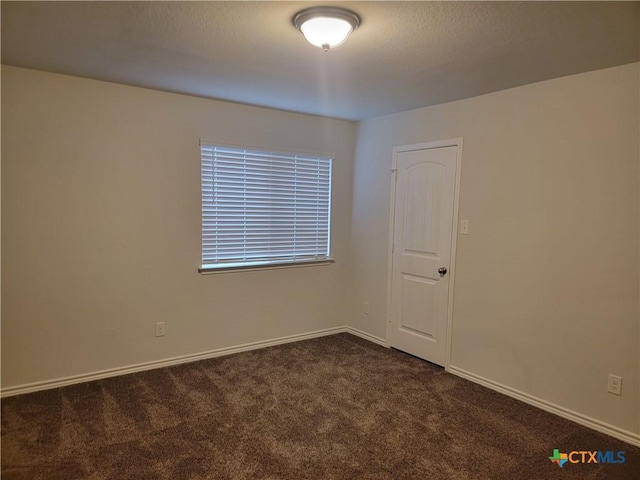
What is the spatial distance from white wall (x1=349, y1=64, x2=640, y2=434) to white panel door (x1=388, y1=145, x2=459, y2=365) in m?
0.15

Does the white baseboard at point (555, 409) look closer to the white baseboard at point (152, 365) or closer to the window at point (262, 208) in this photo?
the white baseboard at point (152, 365)

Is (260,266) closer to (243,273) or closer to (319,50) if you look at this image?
(243,273)

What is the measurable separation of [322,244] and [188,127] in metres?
1.82

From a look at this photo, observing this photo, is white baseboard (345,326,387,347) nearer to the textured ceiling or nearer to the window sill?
the window sill

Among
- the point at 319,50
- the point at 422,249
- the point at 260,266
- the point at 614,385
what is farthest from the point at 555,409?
the point at 319,50

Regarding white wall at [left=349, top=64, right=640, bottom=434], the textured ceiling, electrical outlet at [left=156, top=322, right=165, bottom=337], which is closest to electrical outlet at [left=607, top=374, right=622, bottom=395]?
white wall at [left=349, top=64, right=640, bottom=434]

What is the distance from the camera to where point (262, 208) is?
3.91 metres

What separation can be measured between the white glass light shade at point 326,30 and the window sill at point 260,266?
2.27 meters

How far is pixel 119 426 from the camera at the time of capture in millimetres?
2531

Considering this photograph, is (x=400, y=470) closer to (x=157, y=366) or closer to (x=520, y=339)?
(x=520, y=339)

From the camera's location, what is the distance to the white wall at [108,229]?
2.83 m

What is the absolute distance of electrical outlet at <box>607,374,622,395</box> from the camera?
98.9 inches

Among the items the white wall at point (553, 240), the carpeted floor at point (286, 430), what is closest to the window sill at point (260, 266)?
the carpeted floor at point (286, 430)

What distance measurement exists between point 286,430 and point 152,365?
1.50m
